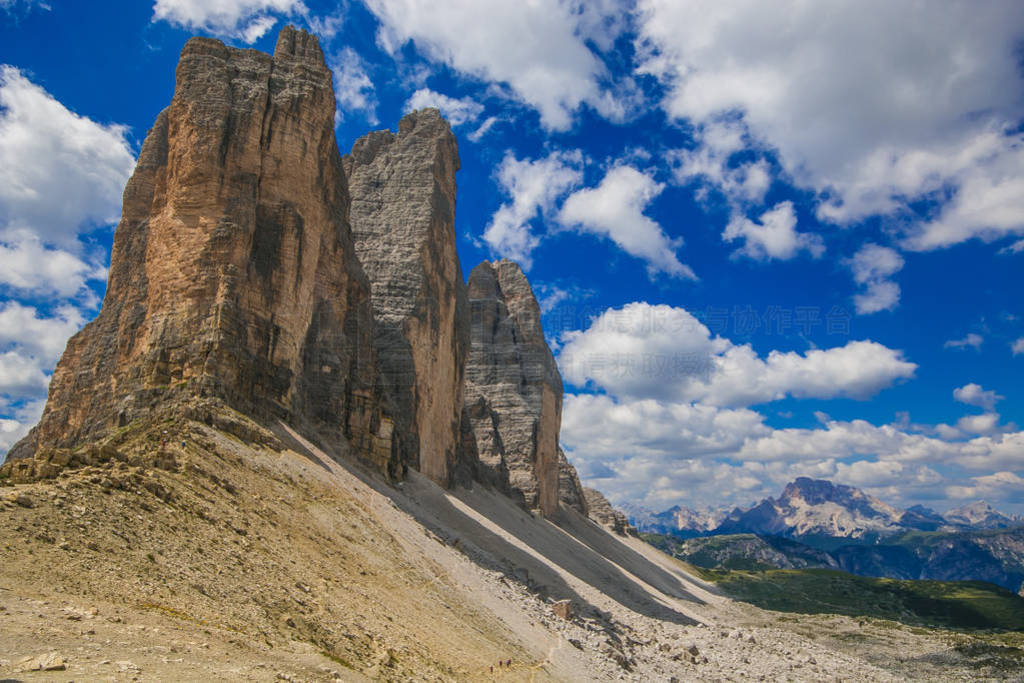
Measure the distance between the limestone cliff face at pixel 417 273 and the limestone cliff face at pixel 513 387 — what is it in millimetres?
15376

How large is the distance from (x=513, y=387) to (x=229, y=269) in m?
67.4

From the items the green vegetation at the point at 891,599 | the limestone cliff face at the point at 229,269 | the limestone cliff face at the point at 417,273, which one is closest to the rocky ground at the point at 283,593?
the limestone cliff face at the point at 229,269

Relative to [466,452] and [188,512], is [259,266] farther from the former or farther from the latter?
[466,452]

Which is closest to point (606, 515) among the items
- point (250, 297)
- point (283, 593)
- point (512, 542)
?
point (512, 542)

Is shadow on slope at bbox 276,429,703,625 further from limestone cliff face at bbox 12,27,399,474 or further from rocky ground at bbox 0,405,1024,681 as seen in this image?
limestone cliff face at bbox 12,27,399,474

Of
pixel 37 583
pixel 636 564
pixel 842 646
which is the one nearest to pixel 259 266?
pixel 37 583

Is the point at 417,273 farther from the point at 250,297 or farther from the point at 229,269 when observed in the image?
the point at 229,269

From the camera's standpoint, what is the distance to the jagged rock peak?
3462 inches

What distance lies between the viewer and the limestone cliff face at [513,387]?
289ft

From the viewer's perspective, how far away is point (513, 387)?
97.5 meters

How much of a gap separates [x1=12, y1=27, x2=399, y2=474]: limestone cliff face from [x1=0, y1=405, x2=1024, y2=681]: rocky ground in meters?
4.25

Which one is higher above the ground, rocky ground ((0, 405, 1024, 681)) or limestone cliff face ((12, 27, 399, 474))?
limestone cliff face ((12, 27, 399, 474))

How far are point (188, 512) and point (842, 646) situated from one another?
172 feet

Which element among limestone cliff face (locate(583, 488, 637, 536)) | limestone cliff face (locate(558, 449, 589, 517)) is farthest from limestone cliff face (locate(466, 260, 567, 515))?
limestone cliff face (locate(583, 488, 637, 536))
